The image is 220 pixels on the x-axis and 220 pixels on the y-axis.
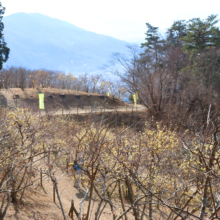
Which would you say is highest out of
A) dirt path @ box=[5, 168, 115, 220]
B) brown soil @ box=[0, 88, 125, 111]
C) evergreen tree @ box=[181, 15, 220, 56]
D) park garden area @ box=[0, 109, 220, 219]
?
evergreen tree @ box=[181, 15, 220, 56]

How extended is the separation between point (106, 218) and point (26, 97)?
23369 millimetres

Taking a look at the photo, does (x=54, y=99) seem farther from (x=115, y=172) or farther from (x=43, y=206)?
(x=115, y=172)

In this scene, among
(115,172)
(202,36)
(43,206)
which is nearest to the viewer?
(115,172)

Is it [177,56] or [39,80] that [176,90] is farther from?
[39,80]

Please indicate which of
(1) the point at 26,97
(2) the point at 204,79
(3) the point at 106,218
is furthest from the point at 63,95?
(3) the point at 106,218

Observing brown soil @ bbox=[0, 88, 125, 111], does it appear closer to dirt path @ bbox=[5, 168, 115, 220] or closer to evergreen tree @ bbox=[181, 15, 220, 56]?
evergreen tree @ bbox=[181, 15, 220, 56]

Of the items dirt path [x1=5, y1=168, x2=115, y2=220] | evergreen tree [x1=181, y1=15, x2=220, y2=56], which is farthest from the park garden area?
evergreen tree [x1=181, y1=15, x2=220, y2=56]

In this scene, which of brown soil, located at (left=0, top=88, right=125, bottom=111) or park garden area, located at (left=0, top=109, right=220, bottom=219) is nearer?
park garden area, located at (left=0, top=109, right=220, bottom=219)

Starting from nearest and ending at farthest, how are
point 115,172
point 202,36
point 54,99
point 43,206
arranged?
point 115,172 < point 43,206 < point 202,36 < point 54,99

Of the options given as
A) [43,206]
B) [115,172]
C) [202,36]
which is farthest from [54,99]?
[115,172]

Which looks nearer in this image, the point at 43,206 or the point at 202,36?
the point at 43,206

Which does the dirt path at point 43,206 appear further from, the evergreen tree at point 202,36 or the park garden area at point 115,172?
the evergreen tree at point 202,36

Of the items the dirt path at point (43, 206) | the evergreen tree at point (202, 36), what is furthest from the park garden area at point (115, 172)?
the evergreen tree at point (202, 36)

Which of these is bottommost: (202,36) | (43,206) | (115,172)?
(43,206)
